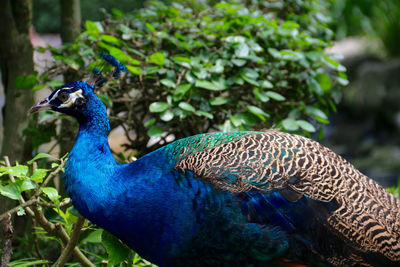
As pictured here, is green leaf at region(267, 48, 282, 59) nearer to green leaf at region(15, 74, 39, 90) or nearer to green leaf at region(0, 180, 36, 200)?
green leaf at region(15, 74, 39, 90)

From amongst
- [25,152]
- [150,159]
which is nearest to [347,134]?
[25,152]

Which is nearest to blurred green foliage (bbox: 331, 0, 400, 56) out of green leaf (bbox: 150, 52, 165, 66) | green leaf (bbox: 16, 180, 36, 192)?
green leaf (bbox: 150, 52, 165, 66)

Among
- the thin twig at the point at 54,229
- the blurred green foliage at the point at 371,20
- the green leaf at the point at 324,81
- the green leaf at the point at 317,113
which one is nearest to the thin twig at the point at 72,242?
the thin twig at the point at 54,229

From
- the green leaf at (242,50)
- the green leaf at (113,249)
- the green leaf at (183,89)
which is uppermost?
the green leaf at (242,50)

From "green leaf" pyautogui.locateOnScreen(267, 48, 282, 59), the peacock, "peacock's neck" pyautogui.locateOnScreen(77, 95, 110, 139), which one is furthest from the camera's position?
"green leaf" pyautogui.locateOnScreen(267, 48, 282, 59)

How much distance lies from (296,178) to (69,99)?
3.24 ft

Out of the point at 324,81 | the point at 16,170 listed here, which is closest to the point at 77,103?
the point at 16,170

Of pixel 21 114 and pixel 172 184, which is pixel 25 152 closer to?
pixel 21 114

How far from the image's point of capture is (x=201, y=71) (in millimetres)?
2781

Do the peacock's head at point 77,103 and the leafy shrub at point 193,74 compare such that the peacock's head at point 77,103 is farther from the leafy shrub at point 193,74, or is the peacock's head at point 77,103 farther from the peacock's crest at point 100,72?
the leafy shrub at point 193,74

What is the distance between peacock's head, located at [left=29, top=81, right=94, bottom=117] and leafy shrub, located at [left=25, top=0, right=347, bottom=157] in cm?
63

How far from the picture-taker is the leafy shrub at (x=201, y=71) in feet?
9.14

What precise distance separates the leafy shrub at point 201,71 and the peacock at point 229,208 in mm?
793

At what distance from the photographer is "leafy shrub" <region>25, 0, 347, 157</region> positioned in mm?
2785
